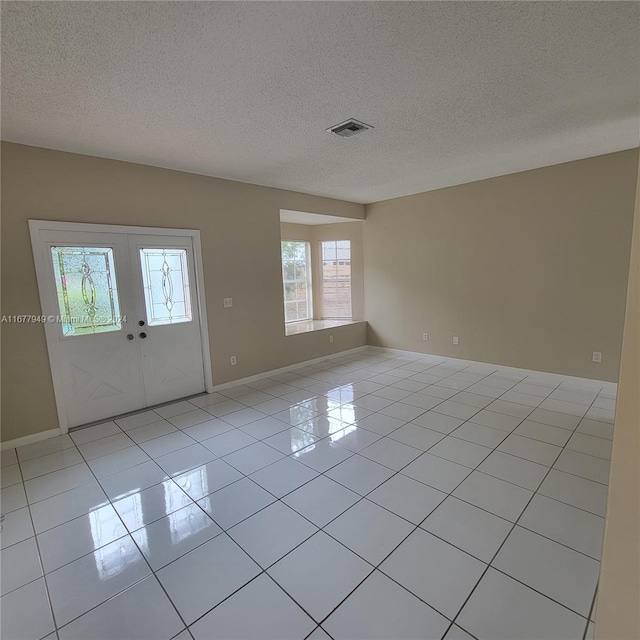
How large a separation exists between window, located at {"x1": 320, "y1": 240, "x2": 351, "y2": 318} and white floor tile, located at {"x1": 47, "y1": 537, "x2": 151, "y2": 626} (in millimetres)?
5295

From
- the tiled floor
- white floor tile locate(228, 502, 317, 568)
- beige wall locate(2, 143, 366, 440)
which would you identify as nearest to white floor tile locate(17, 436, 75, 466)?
the tiled floor

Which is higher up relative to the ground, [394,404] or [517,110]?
[517,110]

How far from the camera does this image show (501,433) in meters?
3.04

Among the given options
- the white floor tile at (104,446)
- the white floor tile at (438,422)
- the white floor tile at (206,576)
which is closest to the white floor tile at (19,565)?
the white floor tile at (206,576)

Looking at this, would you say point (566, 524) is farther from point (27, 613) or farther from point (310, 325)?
Result: point (310, 325)

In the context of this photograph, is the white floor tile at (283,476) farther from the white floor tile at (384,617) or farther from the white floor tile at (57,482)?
the white floor tile at (57,482)

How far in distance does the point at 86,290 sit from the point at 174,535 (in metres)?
2.55

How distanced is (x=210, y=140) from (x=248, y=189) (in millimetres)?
1515

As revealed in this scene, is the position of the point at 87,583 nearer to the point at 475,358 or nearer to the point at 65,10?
the point at 65,10

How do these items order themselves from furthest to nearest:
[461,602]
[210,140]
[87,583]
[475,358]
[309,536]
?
1. [475,358]
2. [210,140]
3. [309,536]
4. [87,583]
5. [461,602]

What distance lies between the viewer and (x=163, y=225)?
381 centimetres

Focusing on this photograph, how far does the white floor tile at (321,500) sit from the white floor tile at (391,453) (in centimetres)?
45

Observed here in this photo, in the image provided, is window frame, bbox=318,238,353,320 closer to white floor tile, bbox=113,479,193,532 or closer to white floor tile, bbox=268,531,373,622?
white floor tile, bbox=113,479,193,532

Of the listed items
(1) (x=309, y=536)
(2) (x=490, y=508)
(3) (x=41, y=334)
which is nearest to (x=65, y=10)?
(3) (x=41, y=334)
